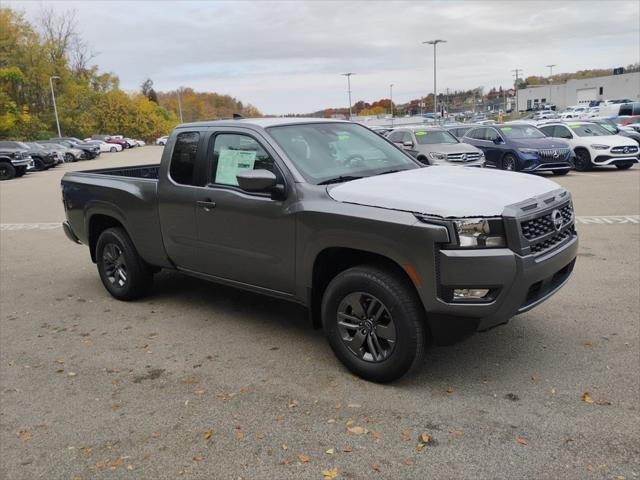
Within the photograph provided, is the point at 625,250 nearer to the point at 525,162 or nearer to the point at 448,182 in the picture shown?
the point at 448,182

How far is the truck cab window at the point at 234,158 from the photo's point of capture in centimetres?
461

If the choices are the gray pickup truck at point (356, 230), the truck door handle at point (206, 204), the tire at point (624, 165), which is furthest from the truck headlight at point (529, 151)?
the truck door handle at point (206, 204)

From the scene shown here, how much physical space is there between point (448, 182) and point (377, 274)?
857mm

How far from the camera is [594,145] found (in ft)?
58.0

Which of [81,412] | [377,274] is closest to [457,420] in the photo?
[377,274]

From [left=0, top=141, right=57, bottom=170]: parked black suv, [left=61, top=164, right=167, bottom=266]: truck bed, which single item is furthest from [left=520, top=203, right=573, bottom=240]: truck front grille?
[left=0, top=141, right=57, bottom=170]: parked black suv

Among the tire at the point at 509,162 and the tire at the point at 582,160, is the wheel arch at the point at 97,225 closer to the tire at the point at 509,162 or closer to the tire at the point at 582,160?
the tire at the point at 509,162

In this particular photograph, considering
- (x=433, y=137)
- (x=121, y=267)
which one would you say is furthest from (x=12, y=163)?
(x=121, y=267)

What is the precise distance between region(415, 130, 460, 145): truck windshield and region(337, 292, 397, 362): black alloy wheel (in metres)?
12.9

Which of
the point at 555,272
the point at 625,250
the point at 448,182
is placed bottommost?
the point at 625,250

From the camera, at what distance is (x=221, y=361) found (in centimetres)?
454

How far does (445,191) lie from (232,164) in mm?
1932

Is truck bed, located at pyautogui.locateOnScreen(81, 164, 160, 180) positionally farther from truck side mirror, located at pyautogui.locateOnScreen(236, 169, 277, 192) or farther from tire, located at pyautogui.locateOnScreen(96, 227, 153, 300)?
truck side mirror, located at pyautogui.locateOnScreen(236, 169, 277, 192)

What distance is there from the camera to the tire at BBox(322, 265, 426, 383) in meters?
3.71
